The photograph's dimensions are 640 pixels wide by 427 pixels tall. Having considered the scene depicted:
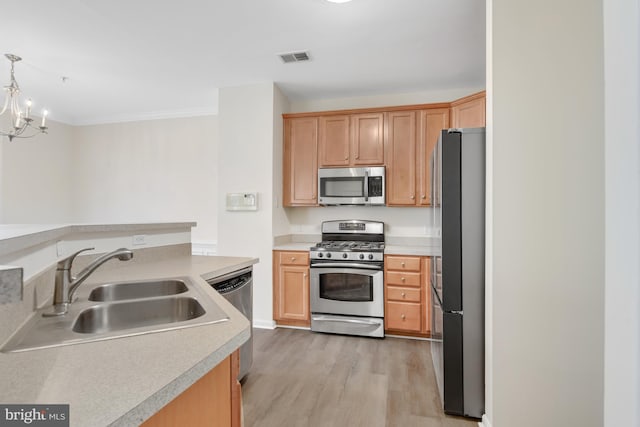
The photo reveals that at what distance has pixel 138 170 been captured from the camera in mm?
4758

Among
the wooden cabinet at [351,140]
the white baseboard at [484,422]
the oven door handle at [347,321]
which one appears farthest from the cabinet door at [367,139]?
the white baseboard at [484,422]

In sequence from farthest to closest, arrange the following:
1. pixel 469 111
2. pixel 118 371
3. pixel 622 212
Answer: pixel 469 111
pixel 118 371
pixel 622 212

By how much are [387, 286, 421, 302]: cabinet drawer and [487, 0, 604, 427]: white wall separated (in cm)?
142

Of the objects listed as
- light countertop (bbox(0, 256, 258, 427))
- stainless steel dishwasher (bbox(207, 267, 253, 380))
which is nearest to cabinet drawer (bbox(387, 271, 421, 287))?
stainless steel dishwasher (bbox(207, 267, 253, 380))

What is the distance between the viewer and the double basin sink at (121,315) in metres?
0.84

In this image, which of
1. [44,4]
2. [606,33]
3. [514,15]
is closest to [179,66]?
[44,4]

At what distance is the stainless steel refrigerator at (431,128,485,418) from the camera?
6.01ft

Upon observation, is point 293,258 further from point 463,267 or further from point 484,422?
point 484,422

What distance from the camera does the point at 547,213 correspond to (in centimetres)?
155

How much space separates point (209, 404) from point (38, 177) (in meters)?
5.49

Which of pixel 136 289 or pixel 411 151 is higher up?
pixel 411 151

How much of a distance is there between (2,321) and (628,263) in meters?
1.35

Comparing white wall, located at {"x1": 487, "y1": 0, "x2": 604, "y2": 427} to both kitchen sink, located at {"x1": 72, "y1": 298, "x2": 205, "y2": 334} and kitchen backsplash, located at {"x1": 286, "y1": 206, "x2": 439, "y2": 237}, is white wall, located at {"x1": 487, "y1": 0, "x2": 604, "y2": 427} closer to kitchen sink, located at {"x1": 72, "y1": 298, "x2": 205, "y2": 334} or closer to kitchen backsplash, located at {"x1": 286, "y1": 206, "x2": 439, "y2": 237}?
kitchen sink, located at {"x1": 72, "y1": 298, "x2": 205, "y2": 334}

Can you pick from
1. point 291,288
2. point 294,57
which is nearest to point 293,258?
point 291,288
